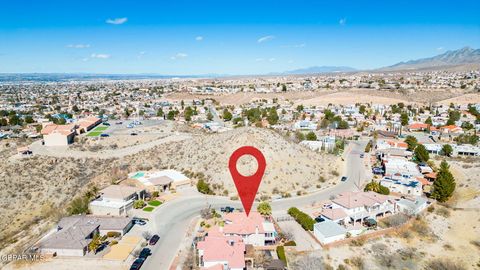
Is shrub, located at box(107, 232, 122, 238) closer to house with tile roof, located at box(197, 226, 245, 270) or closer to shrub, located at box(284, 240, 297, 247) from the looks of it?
house with tile roof, located at box(197, 226, 245, 270)

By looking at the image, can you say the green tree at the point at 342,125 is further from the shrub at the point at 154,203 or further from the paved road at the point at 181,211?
the shrub at the point at 154,203

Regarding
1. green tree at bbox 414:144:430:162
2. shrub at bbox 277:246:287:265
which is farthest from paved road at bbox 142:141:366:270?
green tree at bbox 414:144:430:162

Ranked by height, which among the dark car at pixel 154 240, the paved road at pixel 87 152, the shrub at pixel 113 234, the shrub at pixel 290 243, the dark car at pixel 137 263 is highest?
the paved road at pixel 87 152

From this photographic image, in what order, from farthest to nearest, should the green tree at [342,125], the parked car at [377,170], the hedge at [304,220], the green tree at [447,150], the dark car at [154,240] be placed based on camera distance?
the green tree at [342,125], the green tree at [447,150], the parked car at [377,170], the hedge at [304,220], the dark car at [154,240]

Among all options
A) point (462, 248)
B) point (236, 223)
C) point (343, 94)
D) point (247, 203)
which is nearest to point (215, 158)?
point (247, 203)

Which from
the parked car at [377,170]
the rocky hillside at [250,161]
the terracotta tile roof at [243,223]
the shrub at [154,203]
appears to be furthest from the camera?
the parked car at [377,170]

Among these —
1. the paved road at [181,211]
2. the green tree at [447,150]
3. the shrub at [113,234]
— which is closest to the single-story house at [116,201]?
the paved road at [181,211]
